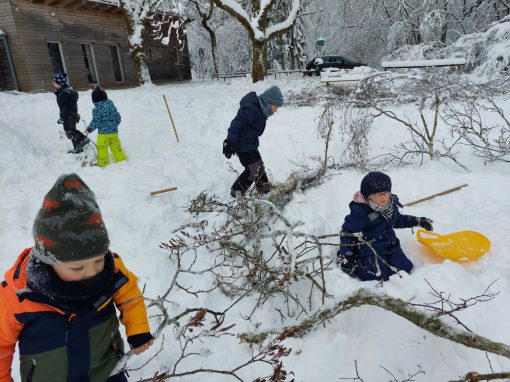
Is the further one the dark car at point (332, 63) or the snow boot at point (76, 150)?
the dark car at point (332, 63)

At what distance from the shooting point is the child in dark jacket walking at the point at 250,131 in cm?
471

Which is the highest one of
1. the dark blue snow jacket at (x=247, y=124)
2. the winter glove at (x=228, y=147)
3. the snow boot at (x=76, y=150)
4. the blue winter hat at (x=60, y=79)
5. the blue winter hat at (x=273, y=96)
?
the blue winter hat at (x=60, y=79)

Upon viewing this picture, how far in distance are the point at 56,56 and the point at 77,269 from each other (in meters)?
15.7

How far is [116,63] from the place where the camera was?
1775cm

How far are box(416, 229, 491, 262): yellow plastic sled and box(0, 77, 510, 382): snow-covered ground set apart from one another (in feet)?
0.29

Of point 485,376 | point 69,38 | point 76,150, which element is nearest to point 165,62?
point 69,38

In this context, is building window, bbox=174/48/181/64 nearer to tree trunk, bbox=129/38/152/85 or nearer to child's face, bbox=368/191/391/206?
tree trunk, bbox=129/38/152/85

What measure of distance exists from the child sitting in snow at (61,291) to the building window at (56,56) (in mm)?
15005

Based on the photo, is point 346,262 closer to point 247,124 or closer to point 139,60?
point 247,124

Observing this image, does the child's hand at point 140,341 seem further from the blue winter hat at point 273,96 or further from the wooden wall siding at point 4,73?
the wooden wall siding at point 4,73

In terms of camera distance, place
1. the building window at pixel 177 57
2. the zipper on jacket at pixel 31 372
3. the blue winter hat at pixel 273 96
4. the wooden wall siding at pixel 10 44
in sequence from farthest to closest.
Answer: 1. the building window at pixel 177 57
2. the wooden wall siding at pixel 10 44
3. the blue winter hat at pixel 273 96
4. the zipper on jacket at pixel 31 372

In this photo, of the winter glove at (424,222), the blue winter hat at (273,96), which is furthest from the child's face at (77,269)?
the blue winter hat at (273,96)

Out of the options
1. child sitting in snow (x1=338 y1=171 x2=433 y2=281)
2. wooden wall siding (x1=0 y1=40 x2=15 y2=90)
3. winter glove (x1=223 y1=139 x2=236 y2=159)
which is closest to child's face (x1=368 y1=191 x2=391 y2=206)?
child sitting in snow (x1=338 y1=171 x2=433 y2=281)

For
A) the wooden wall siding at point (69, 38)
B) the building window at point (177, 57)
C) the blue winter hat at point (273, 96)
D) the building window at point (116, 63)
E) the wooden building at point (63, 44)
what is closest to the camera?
the blue winter hat at point (273, 96)
